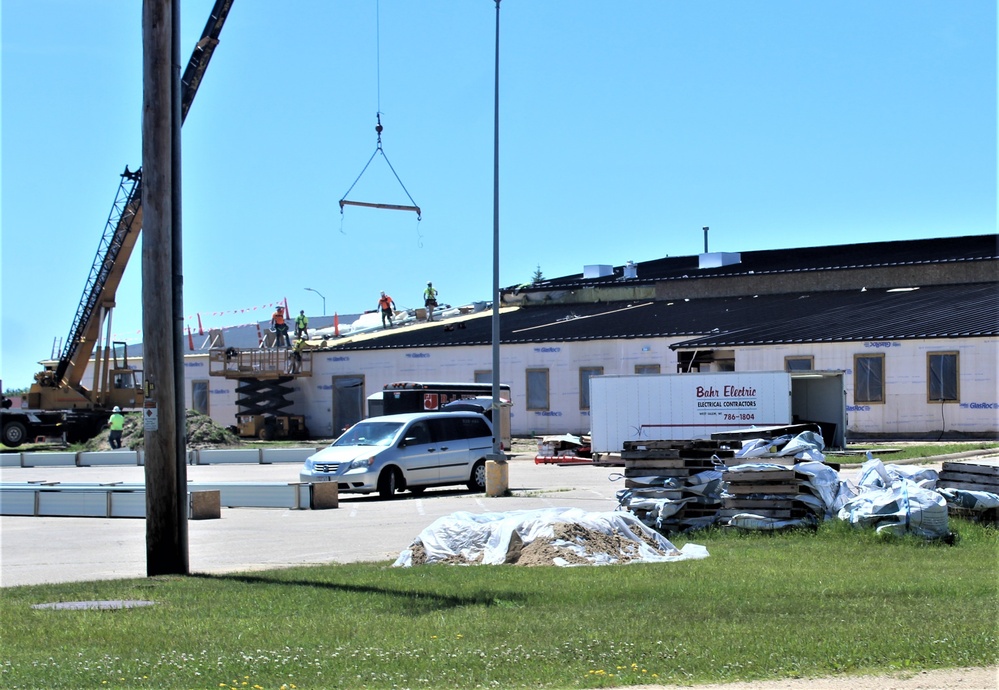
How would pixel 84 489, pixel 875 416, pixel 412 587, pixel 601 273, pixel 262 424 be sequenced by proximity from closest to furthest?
pixel 412 587 → pixel 84 489 → pixel 875 416 → pixel 262 424 → pixel 601 273

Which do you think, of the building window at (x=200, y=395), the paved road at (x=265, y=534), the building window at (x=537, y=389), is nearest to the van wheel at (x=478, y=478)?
the paved road at (x=265, y=534)

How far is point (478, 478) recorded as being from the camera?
2706cm

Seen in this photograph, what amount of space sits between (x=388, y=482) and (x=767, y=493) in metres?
11.0

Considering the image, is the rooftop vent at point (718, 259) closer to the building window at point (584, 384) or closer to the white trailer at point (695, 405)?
the building window at point (584, 384)

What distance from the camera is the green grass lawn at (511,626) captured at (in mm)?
7574

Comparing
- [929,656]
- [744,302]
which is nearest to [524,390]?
[744,302]

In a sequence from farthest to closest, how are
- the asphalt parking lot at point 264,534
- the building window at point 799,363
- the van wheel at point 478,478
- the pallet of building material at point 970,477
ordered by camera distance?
the building window at point 799,363
the van wheel at point 478,478
the pallet of building material at point 970,477
the asphalt parking lot at point 264,534

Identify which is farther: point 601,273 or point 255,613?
point 601,273

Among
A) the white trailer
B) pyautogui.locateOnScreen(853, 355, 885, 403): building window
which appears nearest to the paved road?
the white trailer

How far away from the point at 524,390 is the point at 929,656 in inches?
1658

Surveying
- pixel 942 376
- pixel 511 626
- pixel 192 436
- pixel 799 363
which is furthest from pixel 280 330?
pixel 511 626

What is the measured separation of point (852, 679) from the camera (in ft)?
24.4

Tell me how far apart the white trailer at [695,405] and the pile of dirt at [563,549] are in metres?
21.2

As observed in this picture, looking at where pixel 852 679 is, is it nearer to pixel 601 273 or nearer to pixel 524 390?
pixel 524 390
